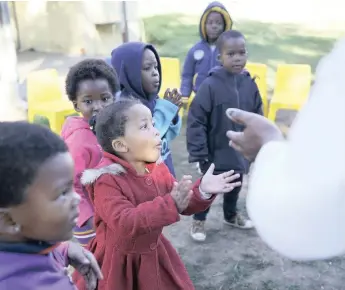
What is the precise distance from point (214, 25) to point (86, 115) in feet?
8.76

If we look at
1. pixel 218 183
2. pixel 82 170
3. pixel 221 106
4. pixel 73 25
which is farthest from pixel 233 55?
pixel 73 25

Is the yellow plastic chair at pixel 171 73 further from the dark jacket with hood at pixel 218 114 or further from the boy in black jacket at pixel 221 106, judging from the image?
the dark jacket with hood at pixel 218 114

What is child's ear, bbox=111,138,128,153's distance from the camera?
2.07 metres

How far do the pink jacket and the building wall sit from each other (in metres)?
6.30

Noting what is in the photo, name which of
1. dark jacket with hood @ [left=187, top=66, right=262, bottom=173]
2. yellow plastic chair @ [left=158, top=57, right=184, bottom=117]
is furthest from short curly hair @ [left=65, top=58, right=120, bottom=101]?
yellow plastic chair @ [left=158, top=57, right=184, bottom=117]

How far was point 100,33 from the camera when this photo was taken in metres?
9.09

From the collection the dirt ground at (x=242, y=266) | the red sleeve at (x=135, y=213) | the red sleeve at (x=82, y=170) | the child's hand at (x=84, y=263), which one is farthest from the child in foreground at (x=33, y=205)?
the dirt ground at (x=242, y=266)

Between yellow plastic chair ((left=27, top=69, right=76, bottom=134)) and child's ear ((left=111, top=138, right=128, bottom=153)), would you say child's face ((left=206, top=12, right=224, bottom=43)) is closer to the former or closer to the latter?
yellow plastic chair ((left=27, top=69, right=76, bottom=134))

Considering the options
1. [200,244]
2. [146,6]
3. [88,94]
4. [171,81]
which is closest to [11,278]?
[88,94]

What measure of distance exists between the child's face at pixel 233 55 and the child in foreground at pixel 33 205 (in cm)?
231

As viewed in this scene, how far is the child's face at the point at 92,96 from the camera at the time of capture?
2660 millimetres

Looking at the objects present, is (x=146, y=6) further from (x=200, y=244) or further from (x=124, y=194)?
(x=124, y=194)

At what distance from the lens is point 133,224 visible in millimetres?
1898

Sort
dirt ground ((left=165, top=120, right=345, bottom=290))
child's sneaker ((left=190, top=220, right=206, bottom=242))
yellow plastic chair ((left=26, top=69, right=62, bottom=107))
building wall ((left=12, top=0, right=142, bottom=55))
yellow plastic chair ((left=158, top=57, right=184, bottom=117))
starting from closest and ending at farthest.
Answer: dirt ground ((left=165, top=120, right=345, bottom=290))
child's sneaker ((left=190, top=220, right=206, bottom=242))
yellow plastic chair ((left=26, top=69, right=62, bottom=107))
yellow plastic chair ((left=158, top=57, right=184, bottom=117))
building wall ((left=12, top=0, right=142, bottom=55))
